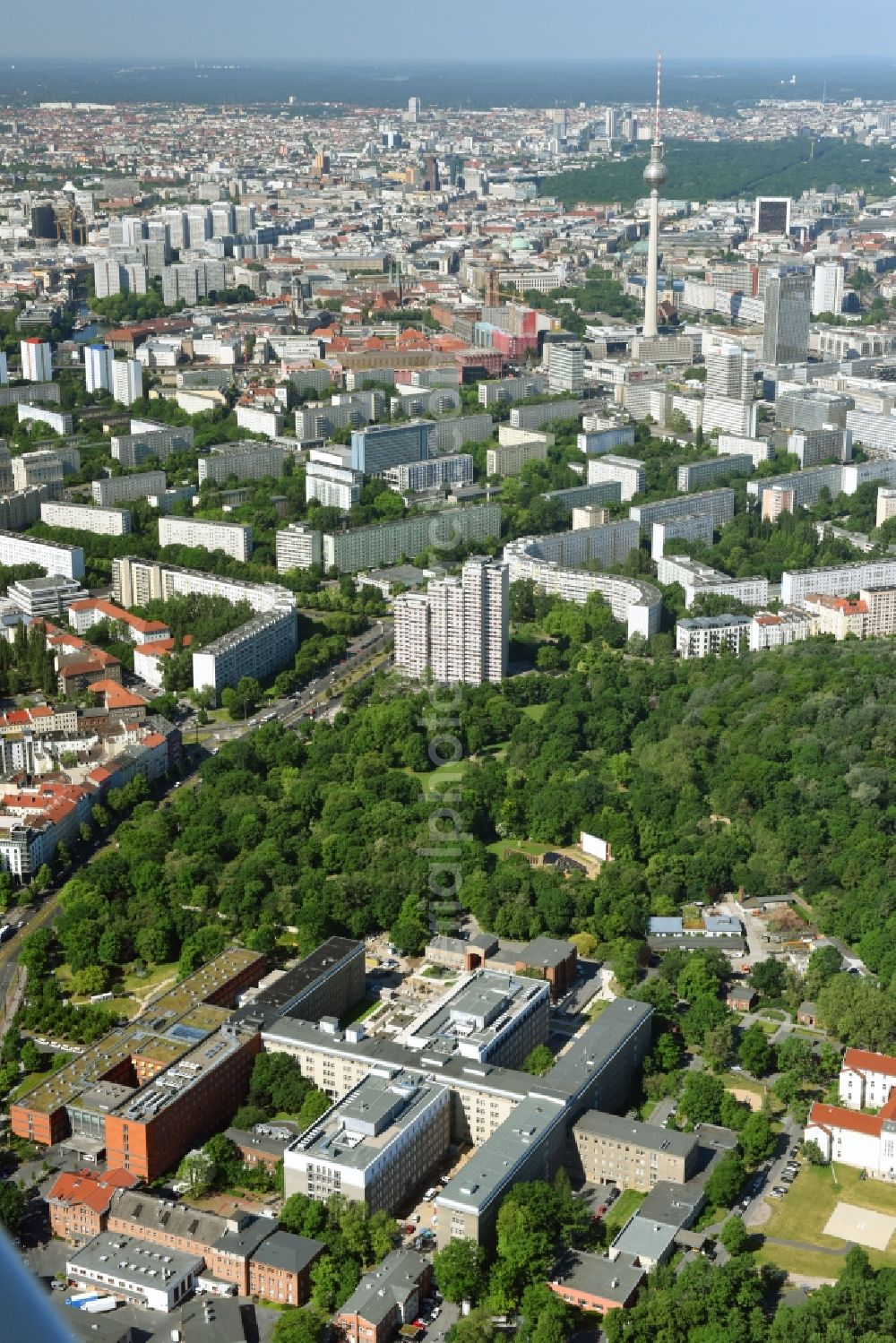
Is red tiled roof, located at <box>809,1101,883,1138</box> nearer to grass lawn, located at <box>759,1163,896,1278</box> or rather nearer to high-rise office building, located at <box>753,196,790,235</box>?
grass lawn, located at <box>759,1163,896,1278</box>

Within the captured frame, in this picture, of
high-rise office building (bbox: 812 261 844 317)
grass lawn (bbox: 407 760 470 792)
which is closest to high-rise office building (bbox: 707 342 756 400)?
high-rise office building (bbox: 812 261 844 317)

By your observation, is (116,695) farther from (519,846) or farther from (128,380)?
(128,380)

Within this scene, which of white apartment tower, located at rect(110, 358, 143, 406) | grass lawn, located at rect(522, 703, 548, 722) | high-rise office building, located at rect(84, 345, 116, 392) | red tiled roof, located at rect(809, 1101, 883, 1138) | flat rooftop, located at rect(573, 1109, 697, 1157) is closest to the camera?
flat rooftop, located at rect(573, 1109, 697, 1157)

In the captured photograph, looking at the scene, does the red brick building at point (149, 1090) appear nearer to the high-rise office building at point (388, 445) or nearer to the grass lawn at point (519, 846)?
the grass lawn at point (519, 846)

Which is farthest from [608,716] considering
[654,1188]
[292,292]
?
[292,292]

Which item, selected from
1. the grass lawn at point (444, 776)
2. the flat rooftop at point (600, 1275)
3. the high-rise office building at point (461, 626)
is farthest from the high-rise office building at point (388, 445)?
the flat rooftop at point (600, 1275)

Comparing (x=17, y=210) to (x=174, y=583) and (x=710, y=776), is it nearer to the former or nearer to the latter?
(x=174, y=583)
